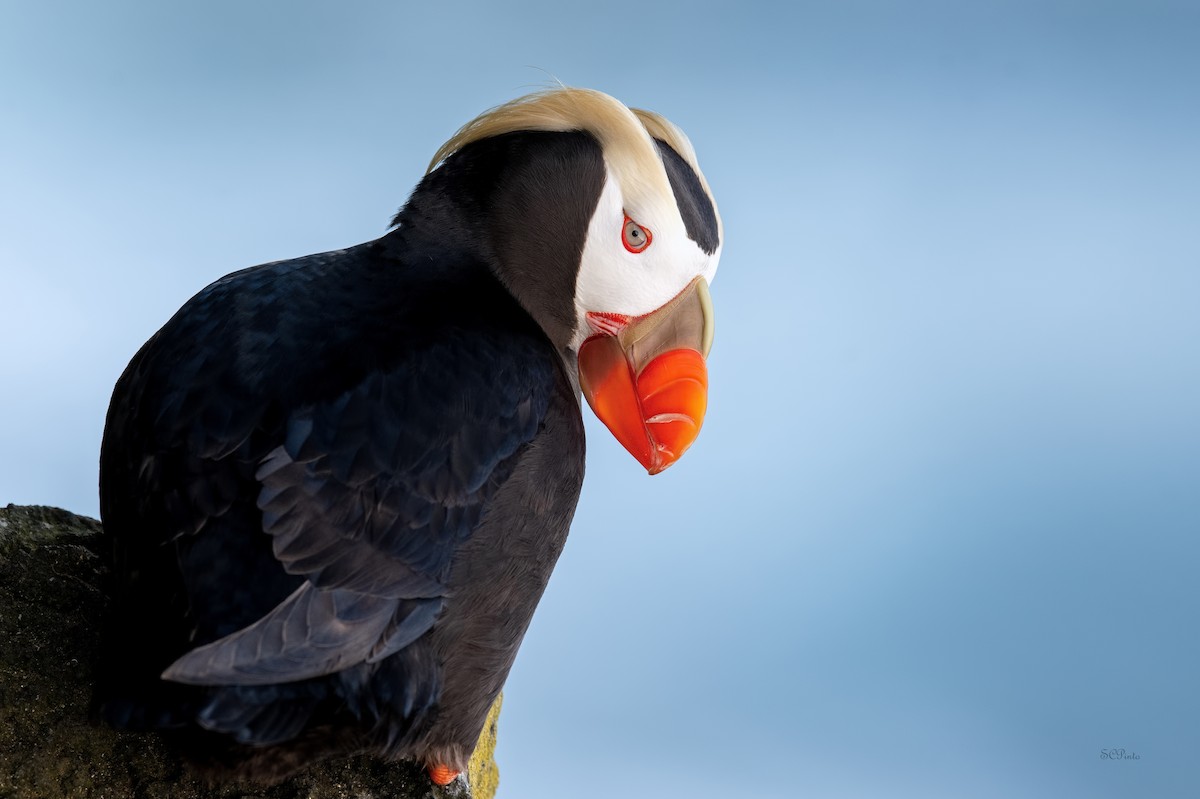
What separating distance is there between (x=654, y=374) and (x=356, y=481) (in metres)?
0.71

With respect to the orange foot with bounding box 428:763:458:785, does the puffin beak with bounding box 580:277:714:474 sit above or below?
above

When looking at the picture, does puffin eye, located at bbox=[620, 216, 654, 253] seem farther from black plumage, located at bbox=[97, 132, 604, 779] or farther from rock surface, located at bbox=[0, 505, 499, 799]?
rock surface, located at bbox=[0, 505, 499, 799]

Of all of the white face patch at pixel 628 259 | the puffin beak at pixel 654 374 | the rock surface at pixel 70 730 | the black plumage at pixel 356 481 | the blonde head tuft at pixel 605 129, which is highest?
the blonde head tuft at pixel 605 129

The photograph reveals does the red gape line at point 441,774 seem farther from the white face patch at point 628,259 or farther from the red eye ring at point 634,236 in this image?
the red eye ring at point 634,236

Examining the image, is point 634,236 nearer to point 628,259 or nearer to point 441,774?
point 628,259

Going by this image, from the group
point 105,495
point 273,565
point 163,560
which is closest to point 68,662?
point 105,495

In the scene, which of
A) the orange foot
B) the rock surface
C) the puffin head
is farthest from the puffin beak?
the rock surface

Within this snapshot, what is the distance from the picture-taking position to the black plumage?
1.85m

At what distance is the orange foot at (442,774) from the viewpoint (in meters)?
2.37

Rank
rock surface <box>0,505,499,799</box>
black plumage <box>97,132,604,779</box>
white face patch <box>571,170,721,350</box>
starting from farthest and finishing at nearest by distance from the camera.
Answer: white face patch <box>571,170,721,350</box>, rock surface <box>0,505,499,799</box>, black plumage <box>97,132,604,779</box>

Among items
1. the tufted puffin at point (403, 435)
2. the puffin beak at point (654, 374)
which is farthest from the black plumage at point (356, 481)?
the puffin beak at point (654, 374)

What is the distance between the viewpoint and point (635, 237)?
2320 millimetres

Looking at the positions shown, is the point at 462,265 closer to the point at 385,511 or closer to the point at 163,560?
the point at 385,511

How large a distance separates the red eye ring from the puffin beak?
0.14 metres
